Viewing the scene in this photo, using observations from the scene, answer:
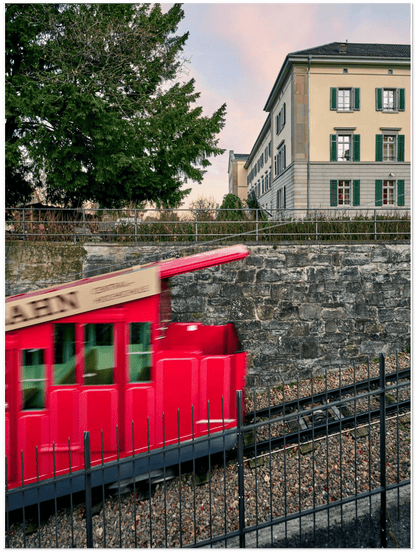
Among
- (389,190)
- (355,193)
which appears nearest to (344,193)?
(355,193)

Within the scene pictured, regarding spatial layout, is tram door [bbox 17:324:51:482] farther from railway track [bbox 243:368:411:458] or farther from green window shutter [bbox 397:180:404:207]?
green window shutter [bbox 397:180:404:207]

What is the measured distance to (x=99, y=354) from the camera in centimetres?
445

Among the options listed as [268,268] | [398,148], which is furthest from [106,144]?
[398,148]

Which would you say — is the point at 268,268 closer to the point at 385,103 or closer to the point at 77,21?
the point at 77,21

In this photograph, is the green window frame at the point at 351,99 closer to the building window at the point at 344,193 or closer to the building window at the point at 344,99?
the building window at the point at 344,99

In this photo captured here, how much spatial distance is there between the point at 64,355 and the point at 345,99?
26188mm

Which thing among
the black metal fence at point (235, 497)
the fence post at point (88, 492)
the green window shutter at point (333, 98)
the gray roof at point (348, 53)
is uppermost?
the gray roof at point (348, 53)

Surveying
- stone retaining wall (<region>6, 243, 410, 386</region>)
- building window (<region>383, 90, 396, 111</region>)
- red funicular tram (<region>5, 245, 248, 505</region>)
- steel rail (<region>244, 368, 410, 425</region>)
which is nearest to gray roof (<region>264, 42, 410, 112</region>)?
building window (<region>383, 90, 396, 111</region>)

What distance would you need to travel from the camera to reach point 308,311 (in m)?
9.92

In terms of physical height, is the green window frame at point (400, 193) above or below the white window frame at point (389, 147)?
below

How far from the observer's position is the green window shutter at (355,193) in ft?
79.8

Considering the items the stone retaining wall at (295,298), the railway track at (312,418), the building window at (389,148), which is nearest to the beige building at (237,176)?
the building window at (389,148)

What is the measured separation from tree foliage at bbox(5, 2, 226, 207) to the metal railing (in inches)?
95.5

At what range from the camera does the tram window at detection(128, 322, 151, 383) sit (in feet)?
14.7
